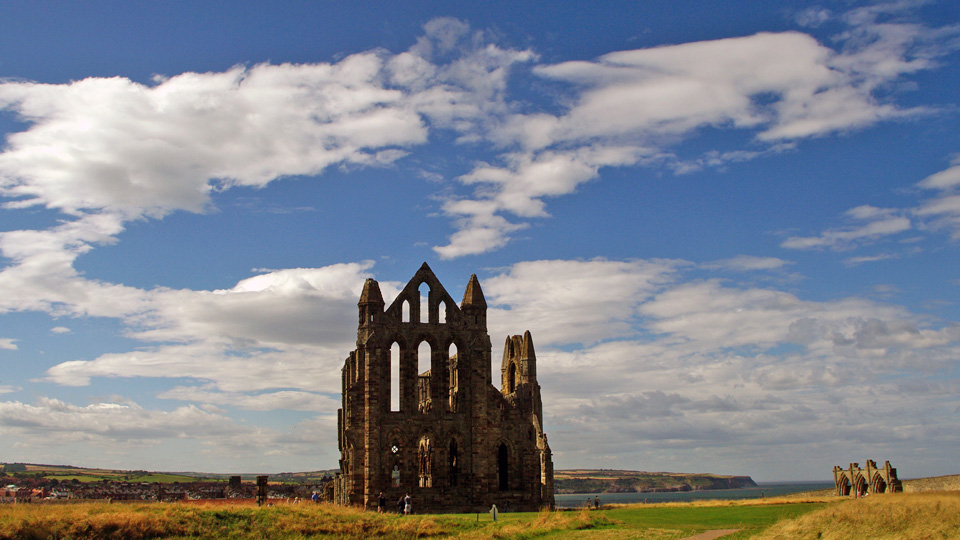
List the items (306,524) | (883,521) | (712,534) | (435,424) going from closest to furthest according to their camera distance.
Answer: (883,521) → (712,534) → (306,524) → (435,424)

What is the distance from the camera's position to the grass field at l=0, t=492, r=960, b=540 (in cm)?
2241

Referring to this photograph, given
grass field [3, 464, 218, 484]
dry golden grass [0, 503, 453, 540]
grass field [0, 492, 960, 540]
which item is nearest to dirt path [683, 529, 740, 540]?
A: grass field [0, 492, 960, 540]

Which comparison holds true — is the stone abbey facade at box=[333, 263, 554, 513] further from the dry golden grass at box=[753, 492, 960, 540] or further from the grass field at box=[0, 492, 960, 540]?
the dry golden grass at box=[753, 492, 960, 540]

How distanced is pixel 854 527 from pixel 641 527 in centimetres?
950

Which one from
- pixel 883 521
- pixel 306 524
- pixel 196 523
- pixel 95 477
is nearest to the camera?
pixel 883 521

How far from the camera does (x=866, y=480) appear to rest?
55.6 metres

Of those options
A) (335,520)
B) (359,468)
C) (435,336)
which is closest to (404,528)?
(335,520)

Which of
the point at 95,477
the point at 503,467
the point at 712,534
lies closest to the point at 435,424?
the point at 503,467

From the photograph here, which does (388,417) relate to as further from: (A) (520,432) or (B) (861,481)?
(B) (861,481)

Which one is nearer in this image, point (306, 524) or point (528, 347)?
point (306, 524)

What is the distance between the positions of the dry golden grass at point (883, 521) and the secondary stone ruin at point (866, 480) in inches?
1076

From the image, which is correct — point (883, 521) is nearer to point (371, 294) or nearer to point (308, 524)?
point (308, 524)

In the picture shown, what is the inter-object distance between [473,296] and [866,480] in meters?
29.8

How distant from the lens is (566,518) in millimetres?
33938
